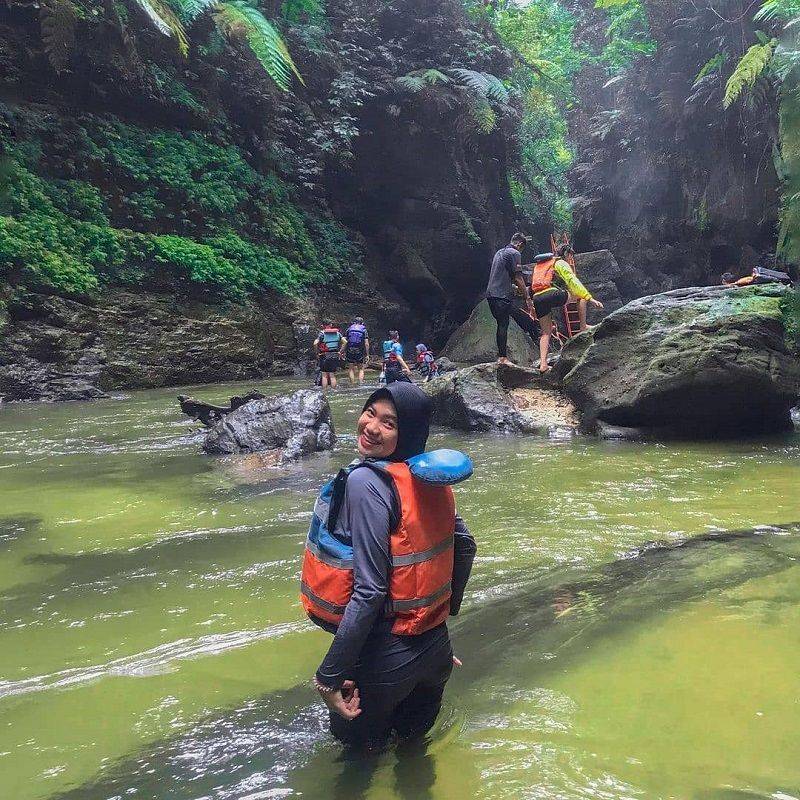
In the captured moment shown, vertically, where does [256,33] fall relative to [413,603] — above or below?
above

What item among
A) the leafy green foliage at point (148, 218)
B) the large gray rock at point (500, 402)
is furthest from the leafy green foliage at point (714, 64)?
the large gray rock at point (500, 402)

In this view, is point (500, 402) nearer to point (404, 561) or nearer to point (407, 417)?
point (407, 417)

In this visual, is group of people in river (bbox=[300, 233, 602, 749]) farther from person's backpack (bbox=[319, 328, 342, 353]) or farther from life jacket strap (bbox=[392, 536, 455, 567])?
person's backpack (bbox=[319, 328, 342, 353])

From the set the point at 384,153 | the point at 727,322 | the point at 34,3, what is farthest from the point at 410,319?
the point at 727,322

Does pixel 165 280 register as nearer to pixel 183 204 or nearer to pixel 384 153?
pixel 183 204

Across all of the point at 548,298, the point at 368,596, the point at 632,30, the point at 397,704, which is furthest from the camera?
the point at 632,30

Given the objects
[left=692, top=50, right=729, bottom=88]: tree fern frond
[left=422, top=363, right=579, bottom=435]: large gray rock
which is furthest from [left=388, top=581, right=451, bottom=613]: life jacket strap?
[left=692, top=50, right=729, bottom=88]: tree fern frond

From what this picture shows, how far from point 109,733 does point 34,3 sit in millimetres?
16864

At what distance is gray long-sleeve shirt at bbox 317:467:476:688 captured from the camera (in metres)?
1.92

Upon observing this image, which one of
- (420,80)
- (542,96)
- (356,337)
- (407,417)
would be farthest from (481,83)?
(407,417)

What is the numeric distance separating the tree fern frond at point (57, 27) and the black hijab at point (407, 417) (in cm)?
1533

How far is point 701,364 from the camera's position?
757 cm

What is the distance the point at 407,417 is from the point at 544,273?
25.9ft

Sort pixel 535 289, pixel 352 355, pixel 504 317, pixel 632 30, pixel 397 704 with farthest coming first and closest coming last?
pixel 632 30, pixel 352 355, pixel 504 317, pixel 535 289, pixel 397 704
